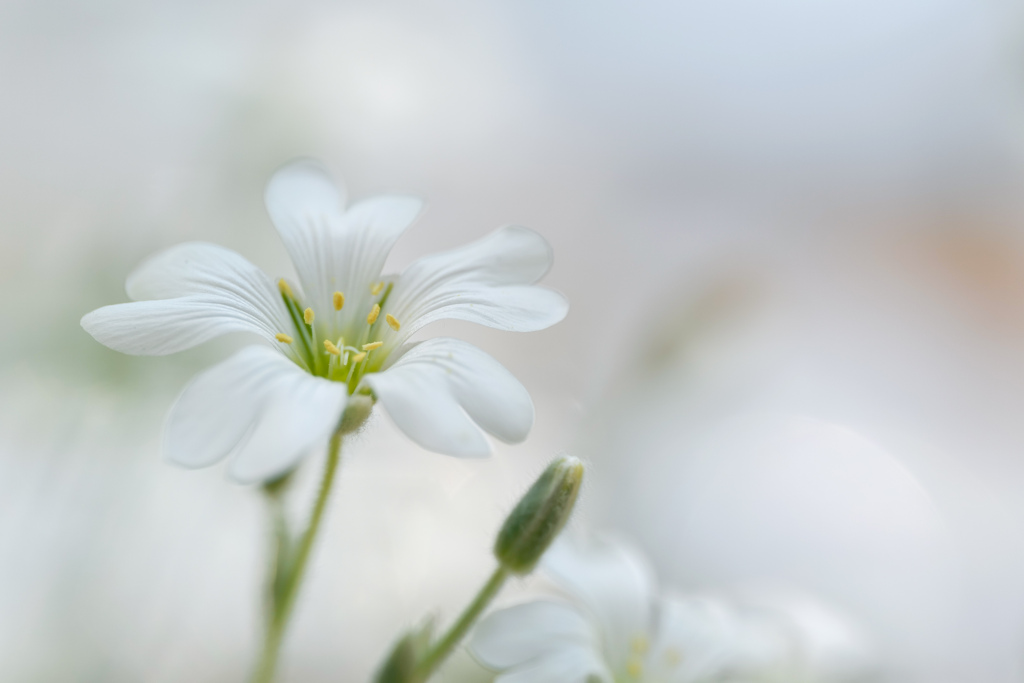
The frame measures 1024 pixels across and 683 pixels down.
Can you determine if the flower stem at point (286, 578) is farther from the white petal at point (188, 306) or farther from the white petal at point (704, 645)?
the white petal at point (704, 645)

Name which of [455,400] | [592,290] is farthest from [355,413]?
[592,290]

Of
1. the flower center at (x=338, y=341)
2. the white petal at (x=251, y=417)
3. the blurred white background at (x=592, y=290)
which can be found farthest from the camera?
the blurred white background at (x=592, y=290)

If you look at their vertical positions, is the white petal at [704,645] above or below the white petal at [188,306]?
below

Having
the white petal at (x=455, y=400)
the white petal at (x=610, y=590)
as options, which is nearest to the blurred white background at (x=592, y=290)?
the white petal at (x=610, y=590)

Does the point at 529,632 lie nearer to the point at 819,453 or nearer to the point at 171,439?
the point at 171,439

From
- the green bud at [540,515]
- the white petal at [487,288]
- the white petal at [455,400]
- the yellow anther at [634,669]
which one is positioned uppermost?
the white petal at [487,288]

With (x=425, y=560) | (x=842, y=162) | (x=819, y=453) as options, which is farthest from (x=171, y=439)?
(x=842, y=162)
